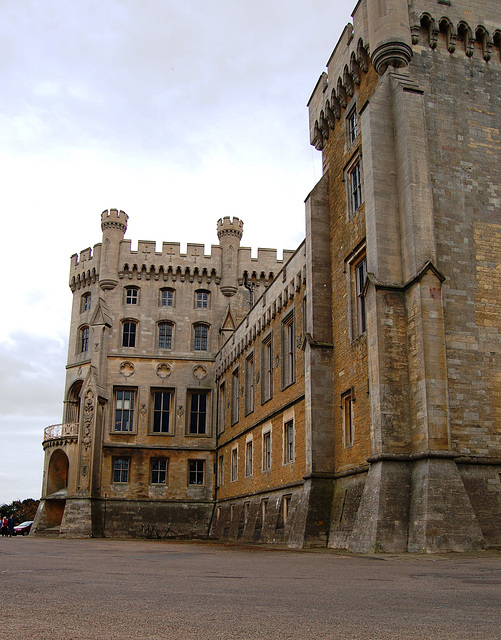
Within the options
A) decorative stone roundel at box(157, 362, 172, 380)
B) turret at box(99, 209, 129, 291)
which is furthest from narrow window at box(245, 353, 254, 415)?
turret at box(99, 209, 129, 291)

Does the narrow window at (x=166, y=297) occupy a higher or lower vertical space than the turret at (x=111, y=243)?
lower

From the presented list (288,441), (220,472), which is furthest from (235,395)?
(288,441)

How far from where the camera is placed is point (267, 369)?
99.1 ft

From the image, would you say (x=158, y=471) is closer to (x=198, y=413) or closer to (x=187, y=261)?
(x=198, y=413)

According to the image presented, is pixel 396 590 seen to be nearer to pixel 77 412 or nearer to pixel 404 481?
pixel 404 481

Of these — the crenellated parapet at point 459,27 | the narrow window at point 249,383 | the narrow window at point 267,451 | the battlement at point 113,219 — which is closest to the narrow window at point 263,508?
the narrow window at point 267,451

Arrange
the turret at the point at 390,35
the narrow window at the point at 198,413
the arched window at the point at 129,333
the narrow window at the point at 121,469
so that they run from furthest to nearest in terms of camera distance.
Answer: the arched window at the point at 129,333, the narrow window at the point at 198,413, the narrow window at the point at 121,469, the turret at the point at 390,35

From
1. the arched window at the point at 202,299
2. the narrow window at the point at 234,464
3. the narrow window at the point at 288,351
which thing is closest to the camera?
the narrow window at the point at 288,351

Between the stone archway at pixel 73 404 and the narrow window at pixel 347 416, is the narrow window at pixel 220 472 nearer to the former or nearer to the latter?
the stone archway at pixel 73 404

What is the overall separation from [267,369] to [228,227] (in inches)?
632

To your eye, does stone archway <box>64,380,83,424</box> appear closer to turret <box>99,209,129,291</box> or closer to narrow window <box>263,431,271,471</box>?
turret <box>99,209,129,291</box>

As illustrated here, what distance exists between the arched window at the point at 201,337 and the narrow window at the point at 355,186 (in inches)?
874

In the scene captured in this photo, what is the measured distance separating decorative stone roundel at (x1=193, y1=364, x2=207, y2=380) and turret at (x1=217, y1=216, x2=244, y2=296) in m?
4.98

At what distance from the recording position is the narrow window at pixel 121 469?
39.9m
